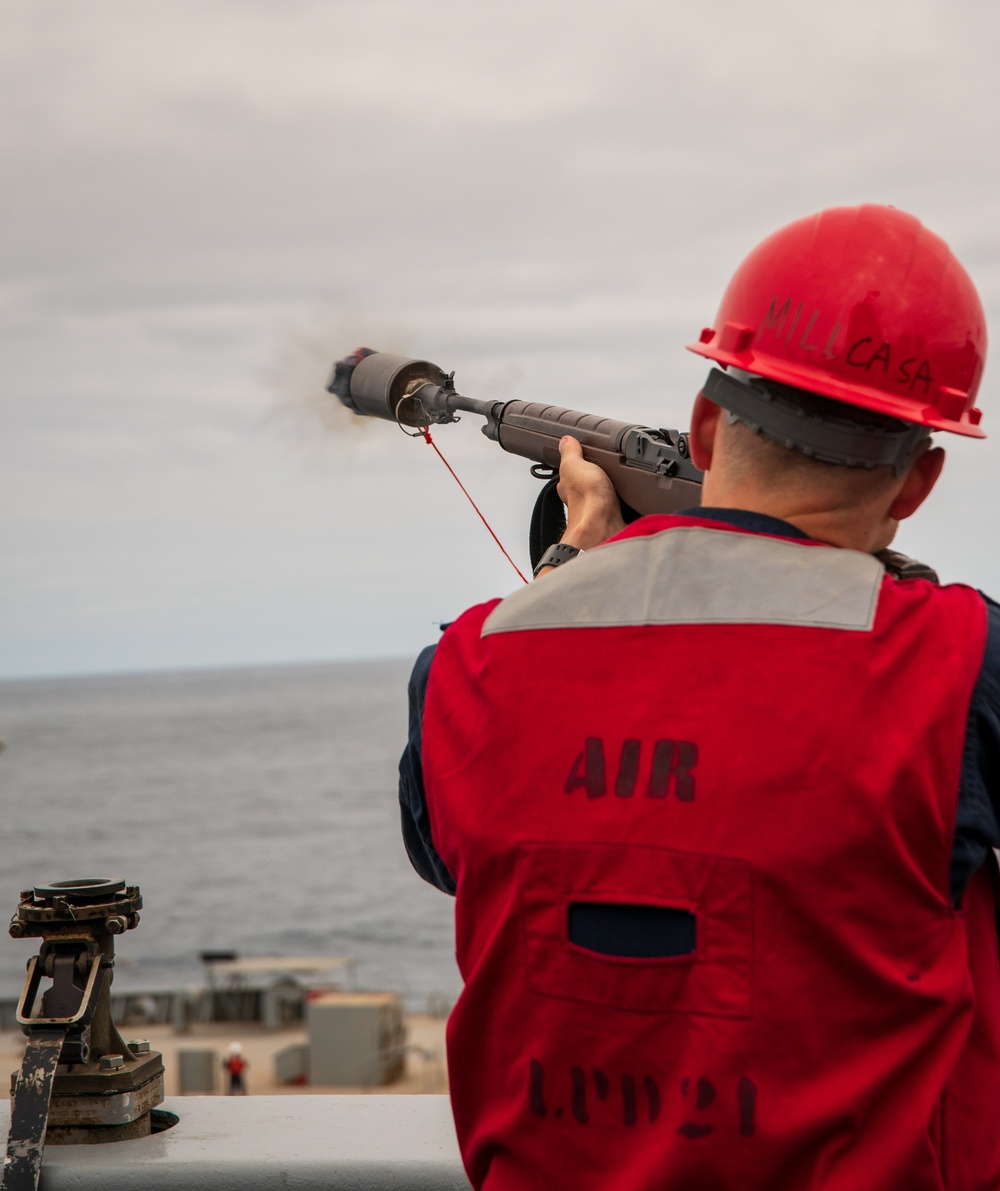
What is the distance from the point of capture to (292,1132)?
354 centimetres

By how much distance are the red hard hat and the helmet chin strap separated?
3 cm

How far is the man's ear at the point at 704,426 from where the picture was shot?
2.33m

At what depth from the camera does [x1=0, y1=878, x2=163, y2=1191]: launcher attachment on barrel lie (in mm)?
3439

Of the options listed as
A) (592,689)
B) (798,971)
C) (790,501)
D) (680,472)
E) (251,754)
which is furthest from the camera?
(251,754)

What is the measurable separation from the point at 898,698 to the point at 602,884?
1.53 feet

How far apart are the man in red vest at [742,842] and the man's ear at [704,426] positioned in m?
0.12

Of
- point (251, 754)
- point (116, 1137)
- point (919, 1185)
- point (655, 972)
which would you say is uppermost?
point (655, 972)

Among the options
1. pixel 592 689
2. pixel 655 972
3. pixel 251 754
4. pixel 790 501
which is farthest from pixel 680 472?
pixel 251 754

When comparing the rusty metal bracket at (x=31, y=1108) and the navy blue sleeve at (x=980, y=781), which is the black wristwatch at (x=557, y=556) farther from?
the rusty metal bracket at (x=31, y=1108)

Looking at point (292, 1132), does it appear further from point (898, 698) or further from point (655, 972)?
point (898, 698)

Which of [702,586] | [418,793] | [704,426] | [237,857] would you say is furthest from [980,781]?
[237,857]

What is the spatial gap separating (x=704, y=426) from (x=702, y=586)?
0.41 meters

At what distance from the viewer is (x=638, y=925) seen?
6.31ft

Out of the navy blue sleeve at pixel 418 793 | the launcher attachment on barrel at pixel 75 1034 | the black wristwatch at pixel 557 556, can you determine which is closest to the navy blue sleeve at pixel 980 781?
the navy blue sleeve at pixel 418 793
